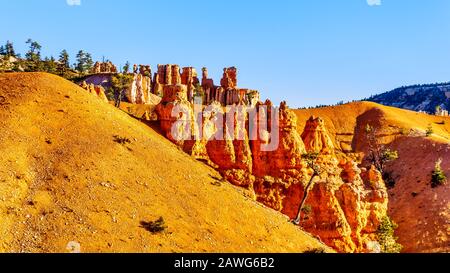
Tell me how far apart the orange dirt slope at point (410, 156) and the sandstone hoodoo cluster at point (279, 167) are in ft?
40.8

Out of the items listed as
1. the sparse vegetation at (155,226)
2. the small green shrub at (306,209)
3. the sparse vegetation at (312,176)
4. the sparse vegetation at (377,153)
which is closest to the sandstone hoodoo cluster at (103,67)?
the sparse vegetation at (377,153)

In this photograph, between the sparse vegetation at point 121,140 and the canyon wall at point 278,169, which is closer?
the sparse vegetation at point 121,140

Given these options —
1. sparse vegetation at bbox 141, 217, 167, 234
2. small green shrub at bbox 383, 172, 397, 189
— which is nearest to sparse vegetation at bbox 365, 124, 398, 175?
small green shrub at bbox 383, 172, 397, 189

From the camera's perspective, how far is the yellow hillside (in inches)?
1433

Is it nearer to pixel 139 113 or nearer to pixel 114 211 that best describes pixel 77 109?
pixel 114 211

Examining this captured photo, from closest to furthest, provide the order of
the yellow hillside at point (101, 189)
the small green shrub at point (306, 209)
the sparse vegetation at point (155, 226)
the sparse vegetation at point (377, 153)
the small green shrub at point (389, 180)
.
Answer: the yellow hillside at point (101, 189) → the sparse vegetation at point (155, 226) → the small green shrub at point (306, 209) → the small green shrub at point (389, 180) → the sparse vegetation at point (377, 153)

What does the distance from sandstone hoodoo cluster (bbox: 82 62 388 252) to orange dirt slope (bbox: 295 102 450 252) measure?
1243 centimetres

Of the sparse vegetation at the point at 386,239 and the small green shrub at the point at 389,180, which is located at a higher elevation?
the small green shrub at the point at 389,180

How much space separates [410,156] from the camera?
325ft

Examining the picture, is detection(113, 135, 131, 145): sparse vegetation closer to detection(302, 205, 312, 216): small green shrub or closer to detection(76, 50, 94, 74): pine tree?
detection(302, 205, 312, 216): small green shrub

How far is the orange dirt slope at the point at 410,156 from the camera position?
7338 centimetres

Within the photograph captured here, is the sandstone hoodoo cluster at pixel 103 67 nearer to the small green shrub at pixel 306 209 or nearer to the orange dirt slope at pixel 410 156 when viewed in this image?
the orange dirt slope at pixel 410 156

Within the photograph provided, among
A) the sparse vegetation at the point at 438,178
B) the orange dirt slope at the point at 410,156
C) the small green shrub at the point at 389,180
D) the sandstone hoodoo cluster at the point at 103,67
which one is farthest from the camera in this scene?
the sandstone hoodoo cluster at the point at 103,67
